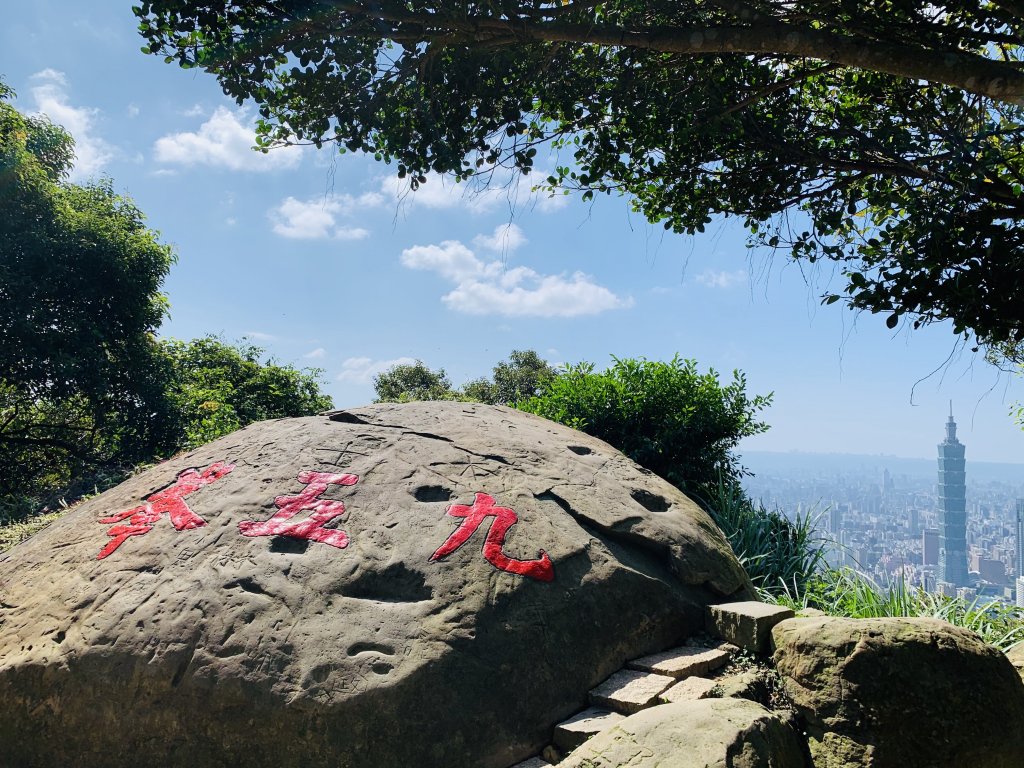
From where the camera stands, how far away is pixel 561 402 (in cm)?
880

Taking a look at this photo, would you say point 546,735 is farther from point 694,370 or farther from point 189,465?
point 694,370

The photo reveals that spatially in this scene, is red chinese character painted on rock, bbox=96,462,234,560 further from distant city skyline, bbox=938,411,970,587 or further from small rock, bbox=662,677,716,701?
distant city skyline, bbox=938,411,970,587

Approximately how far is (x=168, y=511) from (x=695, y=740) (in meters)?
3.76

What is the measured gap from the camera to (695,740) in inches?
119

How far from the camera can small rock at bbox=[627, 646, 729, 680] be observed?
4035 millimetres

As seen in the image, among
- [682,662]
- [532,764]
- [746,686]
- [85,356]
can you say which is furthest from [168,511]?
[85,356]

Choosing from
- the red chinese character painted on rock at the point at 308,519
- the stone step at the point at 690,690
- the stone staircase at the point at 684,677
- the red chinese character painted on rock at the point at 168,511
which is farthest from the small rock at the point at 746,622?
the red chinese character painted on rock at the point at 168,511

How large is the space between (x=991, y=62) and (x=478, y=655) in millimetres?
5092

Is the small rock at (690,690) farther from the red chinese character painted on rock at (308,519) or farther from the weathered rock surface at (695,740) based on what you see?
the red chinese character painted on rock at (308,519)

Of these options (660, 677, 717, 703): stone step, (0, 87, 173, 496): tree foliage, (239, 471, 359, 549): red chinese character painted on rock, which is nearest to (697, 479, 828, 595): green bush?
(660, 677, 717, 703): stone step

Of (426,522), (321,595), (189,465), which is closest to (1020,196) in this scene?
(426,522)

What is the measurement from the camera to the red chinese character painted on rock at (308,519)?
173 inches

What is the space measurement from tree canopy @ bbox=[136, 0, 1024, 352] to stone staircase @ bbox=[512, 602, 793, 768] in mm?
2590

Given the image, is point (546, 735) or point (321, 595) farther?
point (321, 595)
